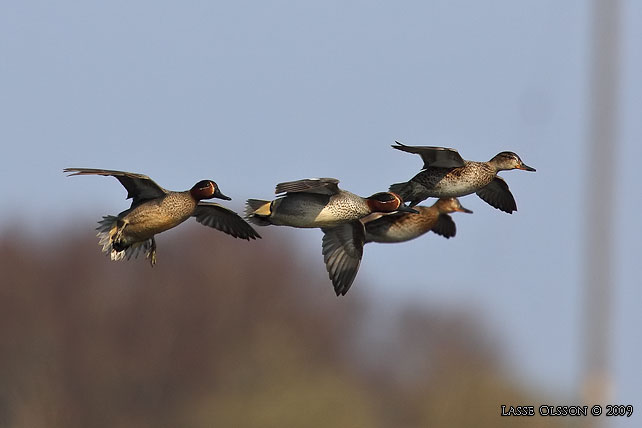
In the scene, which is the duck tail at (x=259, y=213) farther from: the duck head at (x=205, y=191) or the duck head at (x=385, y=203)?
the duck head at (x=385, y=203)

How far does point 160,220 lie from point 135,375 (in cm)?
4098

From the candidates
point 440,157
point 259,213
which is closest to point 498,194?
point 440,157

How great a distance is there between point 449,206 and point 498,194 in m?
2.82

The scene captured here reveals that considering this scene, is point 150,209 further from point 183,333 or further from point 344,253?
point 183,333

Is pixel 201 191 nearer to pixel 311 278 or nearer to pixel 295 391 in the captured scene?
pixel 295 391

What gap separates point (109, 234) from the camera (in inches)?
465

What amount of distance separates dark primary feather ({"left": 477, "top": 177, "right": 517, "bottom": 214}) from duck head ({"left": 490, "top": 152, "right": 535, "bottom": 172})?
0.19 meters

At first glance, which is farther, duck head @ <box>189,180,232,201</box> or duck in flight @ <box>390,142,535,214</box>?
duck in flight @ <box>390,142,535,214</box>

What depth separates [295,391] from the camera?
3969cm

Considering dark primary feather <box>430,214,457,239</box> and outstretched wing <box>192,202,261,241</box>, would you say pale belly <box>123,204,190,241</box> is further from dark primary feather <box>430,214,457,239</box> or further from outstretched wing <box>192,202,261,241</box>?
dark primary feather <box>430,214,457,239</box>

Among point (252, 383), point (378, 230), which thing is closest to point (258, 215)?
point (378, 230)

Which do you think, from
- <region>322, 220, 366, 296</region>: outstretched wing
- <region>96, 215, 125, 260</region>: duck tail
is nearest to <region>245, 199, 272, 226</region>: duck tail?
<region>322, 220, 366, 296</region>: outstretched wing

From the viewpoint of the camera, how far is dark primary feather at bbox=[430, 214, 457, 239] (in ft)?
49.2

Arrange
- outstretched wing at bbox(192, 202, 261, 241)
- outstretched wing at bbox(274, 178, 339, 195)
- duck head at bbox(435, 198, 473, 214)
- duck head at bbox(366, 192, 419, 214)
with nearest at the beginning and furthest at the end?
outstretched wing at bbox(274, 178, 339, 195)
duck head at bbox(366, 192, 419, 214)
outstretched wing at bbox(192, 202, 261, 241)
duck head at bbox(435, 198, 473, 214)
